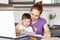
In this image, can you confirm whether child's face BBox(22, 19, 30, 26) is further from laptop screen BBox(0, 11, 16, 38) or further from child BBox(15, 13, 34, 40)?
laptop screen BBox(0, 11, 16, 38)

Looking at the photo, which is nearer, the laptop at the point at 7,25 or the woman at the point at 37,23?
the laptop at the point at 7,25

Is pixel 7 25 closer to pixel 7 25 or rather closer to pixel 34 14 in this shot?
pixel 7 25

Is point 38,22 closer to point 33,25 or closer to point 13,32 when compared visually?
point 33,25

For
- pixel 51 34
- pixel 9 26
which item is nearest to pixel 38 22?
pixel 51 34

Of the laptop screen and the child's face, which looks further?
the child's face

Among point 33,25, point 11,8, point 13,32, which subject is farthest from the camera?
point 11,8

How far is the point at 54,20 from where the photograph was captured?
1.40m

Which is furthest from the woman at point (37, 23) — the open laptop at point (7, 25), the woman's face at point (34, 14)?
the open laptop at point (7, 25)

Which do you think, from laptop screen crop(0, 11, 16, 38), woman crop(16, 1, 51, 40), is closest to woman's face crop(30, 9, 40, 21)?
woman crop(16, 1, 51, 40)

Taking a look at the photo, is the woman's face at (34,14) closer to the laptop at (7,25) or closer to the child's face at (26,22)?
the child's face at (26,22)

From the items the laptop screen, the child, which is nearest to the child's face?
the child

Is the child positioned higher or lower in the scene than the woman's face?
lower

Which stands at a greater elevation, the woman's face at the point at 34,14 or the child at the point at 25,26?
the woman's face at the point at 34,14

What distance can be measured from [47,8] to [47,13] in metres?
0.05
